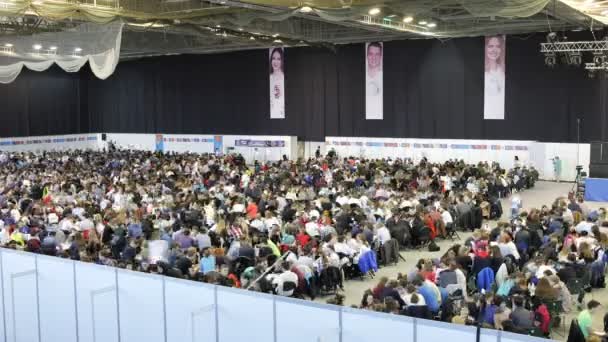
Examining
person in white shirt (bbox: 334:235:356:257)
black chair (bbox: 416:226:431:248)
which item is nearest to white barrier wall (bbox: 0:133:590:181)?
black chair (bbox: 416:226:431:248)

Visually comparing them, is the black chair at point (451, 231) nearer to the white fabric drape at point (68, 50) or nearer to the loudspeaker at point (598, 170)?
the loudspeaker at point (598, 170)

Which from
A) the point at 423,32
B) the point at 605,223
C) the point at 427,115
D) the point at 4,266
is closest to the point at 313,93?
the point at 427,115

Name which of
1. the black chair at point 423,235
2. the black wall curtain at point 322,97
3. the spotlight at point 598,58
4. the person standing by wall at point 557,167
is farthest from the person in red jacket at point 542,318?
the black wall curtain at point 322,97

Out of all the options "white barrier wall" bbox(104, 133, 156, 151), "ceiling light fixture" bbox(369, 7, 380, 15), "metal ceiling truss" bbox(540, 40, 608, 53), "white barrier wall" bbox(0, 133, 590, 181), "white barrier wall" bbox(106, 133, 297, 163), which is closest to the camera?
"ceiling light fixture" bbox(369, 7, 380, 15)

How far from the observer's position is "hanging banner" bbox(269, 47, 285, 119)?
36.3m

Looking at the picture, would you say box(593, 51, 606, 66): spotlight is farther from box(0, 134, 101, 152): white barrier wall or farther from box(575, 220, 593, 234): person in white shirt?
box(0, 134, 101, 152): white barrier wall

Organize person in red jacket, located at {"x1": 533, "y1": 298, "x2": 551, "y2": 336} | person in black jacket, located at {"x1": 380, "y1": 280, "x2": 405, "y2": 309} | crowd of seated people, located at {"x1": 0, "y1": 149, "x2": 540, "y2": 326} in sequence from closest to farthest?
person in red jacket, located at {"x1": 533, "y1": 298, "x2": 551, "y2": 336}, person in black jacket, located at {"x1": 380, "y1": 280, "x2": 405, "y2": 309}, crowd of seated people, located at {"x1": 0, "y1": 149, "x2": 540, "y2": 326}

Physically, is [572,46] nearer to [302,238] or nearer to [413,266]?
[413,266]

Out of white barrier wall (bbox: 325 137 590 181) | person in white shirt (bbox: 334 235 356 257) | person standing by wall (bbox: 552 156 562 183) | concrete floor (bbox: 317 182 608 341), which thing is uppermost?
white barrier wall (bbox: 325 137 590 181)

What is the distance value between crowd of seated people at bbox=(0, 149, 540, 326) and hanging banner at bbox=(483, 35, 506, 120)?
197 inches

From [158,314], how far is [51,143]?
37952 mm

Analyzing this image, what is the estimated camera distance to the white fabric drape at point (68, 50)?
1591cm

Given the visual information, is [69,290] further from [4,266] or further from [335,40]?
[335,40]

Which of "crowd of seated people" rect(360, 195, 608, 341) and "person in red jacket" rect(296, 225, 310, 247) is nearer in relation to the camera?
"crowd of seated people" rect(360, 195, 608, 341)
